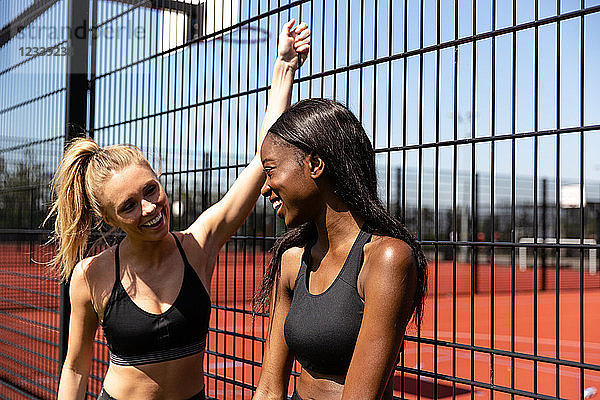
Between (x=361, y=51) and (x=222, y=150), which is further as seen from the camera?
(x=222, y=150)

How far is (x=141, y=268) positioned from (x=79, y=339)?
36 centimetres

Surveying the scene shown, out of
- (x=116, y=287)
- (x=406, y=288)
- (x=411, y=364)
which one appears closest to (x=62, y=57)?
(x=116, y=287)

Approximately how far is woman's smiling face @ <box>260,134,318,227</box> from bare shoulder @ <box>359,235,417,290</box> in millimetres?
225

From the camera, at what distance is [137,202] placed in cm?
263

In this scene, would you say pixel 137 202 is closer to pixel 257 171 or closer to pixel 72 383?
pixel 257 171

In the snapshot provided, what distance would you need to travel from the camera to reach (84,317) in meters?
2.77

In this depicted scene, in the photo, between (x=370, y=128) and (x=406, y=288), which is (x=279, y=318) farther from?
(x=370, y=128)

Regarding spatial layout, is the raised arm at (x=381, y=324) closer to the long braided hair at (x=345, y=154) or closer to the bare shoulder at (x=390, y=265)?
the bare shoulder at (x=390, y=265)

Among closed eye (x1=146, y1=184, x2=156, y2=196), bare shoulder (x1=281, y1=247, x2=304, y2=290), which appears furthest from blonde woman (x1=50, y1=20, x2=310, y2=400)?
bare shoulder (x1=281, y1=247, x2=304, y2=290)

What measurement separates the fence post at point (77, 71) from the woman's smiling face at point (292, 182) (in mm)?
3368

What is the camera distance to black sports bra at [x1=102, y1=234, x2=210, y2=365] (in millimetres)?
2691

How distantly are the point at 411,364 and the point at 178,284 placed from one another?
7986 millimetres

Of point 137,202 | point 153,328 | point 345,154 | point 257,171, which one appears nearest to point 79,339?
point 153,328

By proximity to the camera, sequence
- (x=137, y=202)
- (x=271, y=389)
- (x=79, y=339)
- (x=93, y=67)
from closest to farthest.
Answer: (x=271, y=389), (x=137, y=202), (x=79, y=339), (x=93, y=67)
